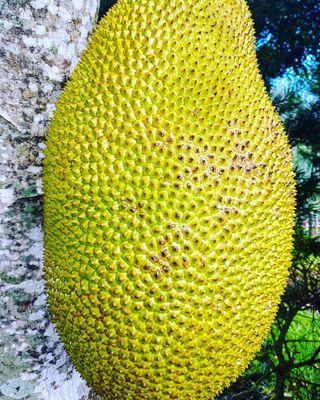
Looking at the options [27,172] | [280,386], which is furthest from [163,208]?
[280,386]

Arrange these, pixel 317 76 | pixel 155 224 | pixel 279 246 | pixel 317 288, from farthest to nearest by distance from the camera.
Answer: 1. pixel 317 76
2. pixel 317 288
3. pixel 279 246
4. pixel 155 224

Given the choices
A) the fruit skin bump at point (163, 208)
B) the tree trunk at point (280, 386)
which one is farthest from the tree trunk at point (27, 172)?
the tree trunk at point (280, 386)

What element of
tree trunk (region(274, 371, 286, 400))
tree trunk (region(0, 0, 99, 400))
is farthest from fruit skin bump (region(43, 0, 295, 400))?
tree trunk (region(274, 371, 286, 400))

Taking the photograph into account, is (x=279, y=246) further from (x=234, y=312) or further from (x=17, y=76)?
(x=17, y=76)

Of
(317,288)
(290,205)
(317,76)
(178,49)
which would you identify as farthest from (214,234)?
(317,76)

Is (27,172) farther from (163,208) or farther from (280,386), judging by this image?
(280,386)

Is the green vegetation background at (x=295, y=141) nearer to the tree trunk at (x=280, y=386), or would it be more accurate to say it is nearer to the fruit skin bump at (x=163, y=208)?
the tree trunk at (x=280, y=386)
